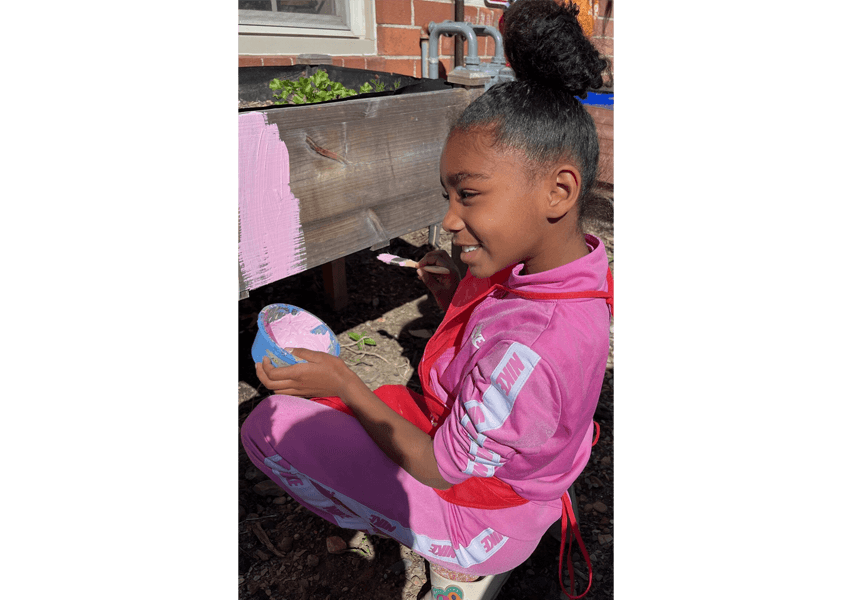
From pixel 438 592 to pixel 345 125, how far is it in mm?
1545

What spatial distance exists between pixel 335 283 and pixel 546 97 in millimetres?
2263

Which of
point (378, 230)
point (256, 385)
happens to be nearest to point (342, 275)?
point (256, 385)

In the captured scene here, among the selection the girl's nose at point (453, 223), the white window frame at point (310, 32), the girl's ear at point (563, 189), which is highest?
the white window frame at point (310, 32)

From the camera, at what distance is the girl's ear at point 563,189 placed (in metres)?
1.25

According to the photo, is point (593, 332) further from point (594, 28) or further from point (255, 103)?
point (594, 28)

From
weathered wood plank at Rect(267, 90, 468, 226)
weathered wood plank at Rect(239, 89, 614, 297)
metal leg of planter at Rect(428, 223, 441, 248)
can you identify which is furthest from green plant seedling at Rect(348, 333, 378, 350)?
metal leg of planter at Rect(428, 223, 441, 248)

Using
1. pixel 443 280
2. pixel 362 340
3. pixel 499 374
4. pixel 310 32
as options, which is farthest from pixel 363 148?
pixel 310 32

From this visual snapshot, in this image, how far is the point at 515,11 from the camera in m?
1.39

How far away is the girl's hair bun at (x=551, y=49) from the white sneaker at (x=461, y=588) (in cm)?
142

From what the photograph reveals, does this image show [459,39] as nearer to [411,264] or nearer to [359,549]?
[411,264]

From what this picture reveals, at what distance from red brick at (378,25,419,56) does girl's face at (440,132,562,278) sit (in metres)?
2.91

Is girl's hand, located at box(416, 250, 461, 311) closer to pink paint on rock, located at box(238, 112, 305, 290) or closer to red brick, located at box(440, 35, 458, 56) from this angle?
Answer: pink paint on rock, located at box(238, 112, 305, 290)

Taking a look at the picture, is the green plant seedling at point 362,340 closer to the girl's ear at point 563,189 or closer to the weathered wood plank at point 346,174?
the weathered wood plank at point 346,174

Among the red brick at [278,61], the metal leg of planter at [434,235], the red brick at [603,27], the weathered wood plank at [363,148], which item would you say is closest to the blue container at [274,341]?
the weathered wood plank at [363,148]
